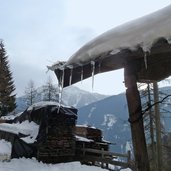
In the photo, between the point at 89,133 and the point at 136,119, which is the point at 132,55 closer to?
the point at 136,119

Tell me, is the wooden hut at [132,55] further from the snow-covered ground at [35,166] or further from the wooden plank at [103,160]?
the wooden plank at [103,160]

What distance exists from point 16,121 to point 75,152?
19.7 feet

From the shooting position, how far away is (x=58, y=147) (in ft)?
71.9

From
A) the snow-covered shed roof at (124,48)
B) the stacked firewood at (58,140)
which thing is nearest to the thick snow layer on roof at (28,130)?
the stacked firewood at (58,140)

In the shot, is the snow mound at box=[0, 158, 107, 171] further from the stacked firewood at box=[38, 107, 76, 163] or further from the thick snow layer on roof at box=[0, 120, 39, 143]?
the thick snow layer on roof at box=[0, 120, 39, 143]

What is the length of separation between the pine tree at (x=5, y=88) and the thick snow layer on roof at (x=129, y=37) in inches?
1670

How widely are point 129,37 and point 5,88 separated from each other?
43.5 m

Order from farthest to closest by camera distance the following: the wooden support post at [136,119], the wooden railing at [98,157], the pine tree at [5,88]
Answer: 1. the pine tree at [5,88]
2. the wooden railing at [98,157]
3. the wooden support post at [136,119]

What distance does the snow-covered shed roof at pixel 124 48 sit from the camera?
2955 millimetres

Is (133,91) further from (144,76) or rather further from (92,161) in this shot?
(92,161)

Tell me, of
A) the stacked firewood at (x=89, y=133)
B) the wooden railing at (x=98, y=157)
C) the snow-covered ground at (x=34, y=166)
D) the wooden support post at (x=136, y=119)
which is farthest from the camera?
the stacked firewood at (x=89, y=133)

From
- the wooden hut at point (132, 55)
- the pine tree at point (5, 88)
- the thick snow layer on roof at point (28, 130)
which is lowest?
the wooden hut at point (132, 55)

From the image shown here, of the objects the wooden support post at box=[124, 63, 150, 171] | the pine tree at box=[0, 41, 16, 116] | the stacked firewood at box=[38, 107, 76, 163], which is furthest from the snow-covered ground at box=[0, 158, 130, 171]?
the pine tree at box=[0, 41, 16, 116]

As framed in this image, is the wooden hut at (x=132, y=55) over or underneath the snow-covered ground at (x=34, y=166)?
over
